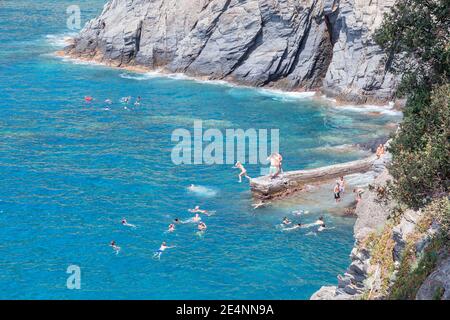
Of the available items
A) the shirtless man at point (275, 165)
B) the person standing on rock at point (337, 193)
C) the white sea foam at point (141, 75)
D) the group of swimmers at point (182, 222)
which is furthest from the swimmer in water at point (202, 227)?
the white sea foam at point (141, 75)

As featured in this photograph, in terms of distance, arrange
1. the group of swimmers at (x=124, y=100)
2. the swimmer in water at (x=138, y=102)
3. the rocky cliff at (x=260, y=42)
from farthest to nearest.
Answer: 1. the group of swimmers at (x=124, y=100)
2. the swimmer in water at (x=138, y=102)
3. the rocky cliff at (x=260, y=42)

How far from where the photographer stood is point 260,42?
76938 mm

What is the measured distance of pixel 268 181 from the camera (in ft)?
156

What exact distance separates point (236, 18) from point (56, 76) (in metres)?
20.8

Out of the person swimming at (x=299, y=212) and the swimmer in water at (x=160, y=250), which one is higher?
the person swimming at (x=299, y=212)

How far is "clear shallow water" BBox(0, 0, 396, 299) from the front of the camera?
123ft

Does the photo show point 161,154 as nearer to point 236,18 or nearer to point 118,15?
point 236,18

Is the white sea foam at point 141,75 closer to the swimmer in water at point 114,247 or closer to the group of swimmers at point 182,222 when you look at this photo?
the group of swimmers at point 182,222

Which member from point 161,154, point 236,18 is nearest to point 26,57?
point 236,18

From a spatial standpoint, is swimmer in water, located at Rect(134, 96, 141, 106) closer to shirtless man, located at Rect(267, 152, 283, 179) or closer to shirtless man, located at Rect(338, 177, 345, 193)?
shirtless man, located at Rect(267, 152, 283, 179)

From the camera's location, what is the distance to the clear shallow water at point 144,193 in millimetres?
37625

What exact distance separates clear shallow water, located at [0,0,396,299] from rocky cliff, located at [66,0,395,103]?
3.07 metres

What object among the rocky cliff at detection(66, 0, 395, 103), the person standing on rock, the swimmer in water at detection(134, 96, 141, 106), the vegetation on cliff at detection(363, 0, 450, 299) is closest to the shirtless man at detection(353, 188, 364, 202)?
the person standing on rock

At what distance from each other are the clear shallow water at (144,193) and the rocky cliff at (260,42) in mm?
3069
